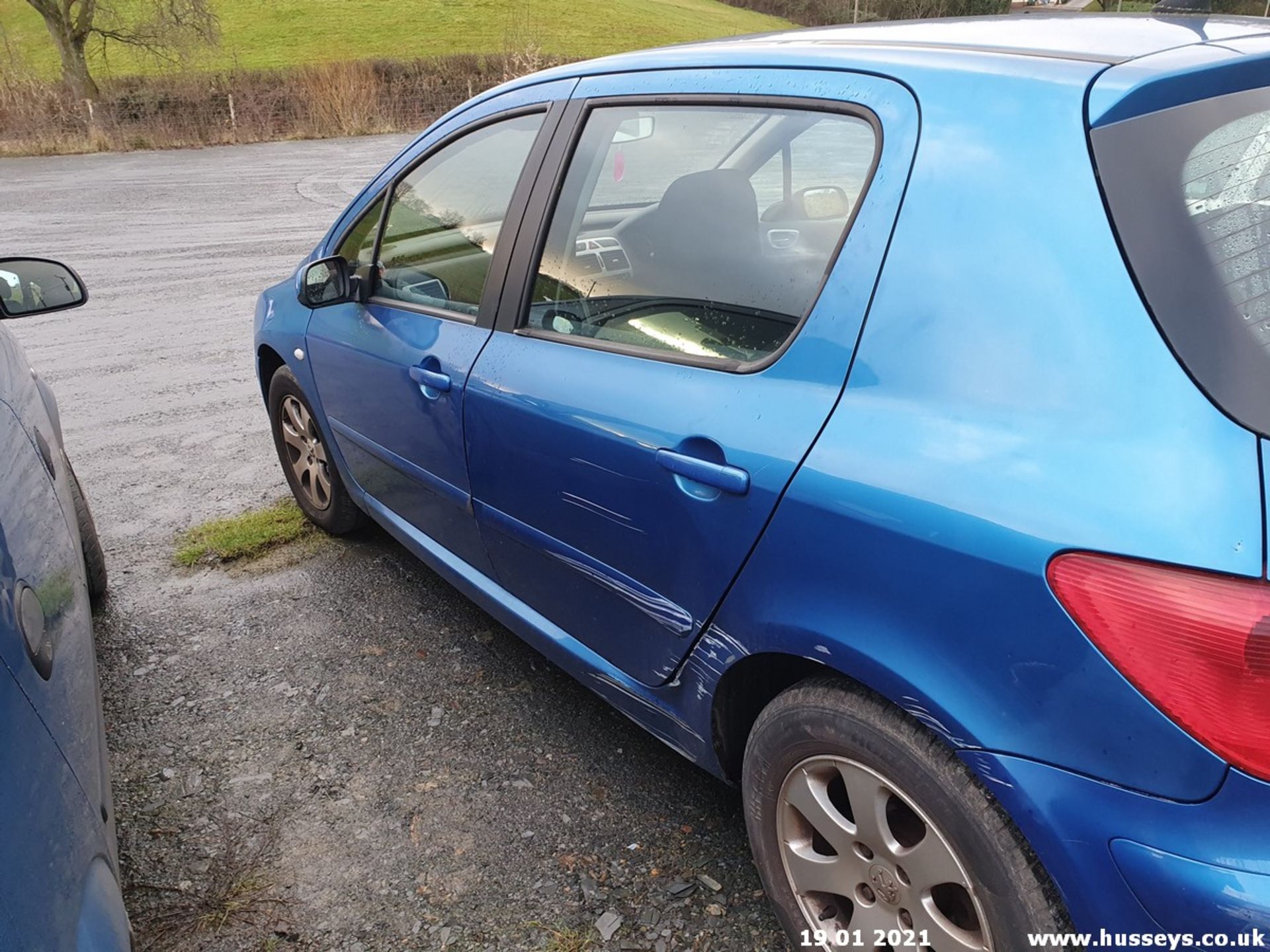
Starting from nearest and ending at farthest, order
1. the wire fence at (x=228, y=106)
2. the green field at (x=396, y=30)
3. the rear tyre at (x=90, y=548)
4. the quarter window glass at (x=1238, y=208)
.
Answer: the quarter window glass at (x=1238, y=208) < the rear tyre at (x=90, y=548) < the wire fence at (x=228, y=106) < the green field at (x=396, y=30)

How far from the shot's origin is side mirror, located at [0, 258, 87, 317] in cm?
271

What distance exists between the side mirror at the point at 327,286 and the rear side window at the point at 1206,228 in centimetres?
237

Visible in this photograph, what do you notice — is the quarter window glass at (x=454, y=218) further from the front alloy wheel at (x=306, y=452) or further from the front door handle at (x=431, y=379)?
the front alloy wheel at (x=306, y=452)

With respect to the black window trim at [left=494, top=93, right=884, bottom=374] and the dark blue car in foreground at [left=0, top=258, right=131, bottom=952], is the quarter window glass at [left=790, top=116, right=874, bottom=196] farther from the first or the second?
the dark blue car in foreground at [left=0, top=258, right=131, bottom=952]

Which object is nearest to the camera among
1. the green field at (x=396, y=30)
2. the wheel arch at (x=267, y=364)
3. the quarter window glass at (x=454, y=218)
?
the quarter window glass at (x=454, y=218)

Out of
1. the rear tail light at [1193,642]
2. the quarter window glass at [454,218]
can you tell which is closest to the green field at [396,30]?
the quarter window glass at [454,218]

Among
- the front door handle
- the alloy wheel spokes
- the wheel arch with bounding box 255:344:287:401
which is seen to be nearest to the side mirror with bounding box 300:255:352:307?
the front door handle

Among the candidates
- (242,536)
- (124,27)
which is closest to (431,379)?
(242,536)

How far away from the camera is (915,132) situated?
1604mm

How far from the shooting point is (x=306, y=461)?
3.95 meters

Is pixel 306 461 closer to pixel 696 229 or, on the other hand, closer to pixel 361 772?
pixel 361 772

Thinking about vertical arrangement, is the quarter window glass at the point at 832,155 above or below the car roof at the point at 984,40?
below

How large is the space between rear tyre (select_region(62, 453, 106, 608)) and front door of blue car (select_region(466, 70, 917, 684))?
1.70m

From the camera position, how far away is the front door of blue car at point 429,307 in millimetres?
2566
